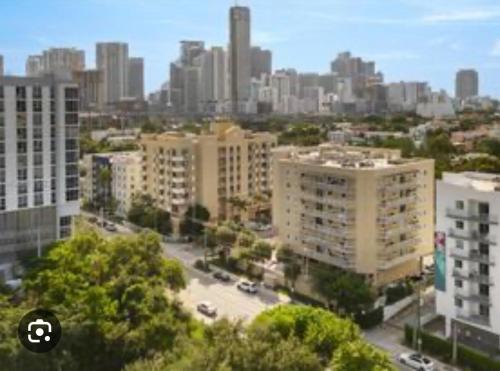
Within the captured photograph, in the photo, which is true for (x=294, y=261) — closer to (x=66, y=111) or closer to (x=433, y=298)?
(x=433, y=298)

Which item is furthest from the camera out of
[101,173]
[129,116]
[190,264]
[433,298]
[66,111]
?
[129,116]

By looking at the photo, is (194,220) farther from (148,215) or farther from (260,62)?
(260,62)

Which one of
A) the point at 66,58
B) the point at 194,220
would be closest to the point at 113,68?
the point at 66,58

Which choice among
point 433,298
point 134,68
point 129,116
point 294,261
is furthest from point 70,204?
point 134,68

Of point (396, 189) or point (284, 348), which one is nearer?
point (284, 348)

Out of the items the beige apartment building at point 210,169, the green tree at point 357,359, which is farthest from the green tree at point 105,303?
the beige apartment building at point 210,169

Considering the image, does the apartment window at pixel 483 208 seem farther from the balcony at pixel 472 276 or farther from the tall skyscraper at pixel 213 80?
the tall skyscraper at pixel 213 80

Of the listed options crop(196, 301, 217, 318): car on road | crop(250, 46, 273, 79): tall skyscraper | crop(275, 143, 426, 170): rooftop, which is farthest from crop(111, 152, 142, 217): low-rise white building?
crop(250, 46, 273, 79): tall skyscraper
